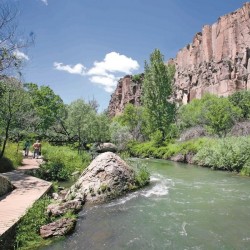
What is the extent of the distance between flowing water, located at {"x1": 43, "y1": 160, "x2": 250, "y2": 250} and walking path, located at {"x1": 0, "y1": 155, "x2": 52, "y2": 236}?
1.49 m

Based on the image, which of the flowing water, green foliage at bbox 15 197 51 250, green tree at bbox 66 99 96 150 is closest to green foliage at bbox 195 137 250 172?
the flowing water

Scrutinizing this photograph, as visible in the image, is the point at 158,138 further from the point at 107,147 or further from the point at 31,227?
the point at 31,227

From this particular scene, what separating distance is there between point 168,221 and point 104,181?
174 inches

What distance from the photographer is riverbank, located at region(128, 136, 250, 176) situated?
73.6 feet

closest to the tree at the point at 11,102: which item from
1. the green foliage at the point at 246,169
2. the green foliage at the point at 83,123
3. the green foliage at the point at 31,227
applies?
the green foliage at the point at 31,227

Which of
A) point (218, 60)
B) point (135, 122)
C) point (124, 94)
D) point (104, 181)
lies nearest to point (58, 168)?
point (104, 181)

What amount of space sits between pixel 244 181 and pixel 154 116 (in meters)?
25.8

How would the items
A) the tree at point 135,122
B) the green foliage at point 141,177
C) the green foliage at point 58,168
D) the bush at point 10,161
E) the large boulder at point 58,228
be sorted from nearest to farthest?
the large boulder at point 58,228
the green foliage at point 141,177
the bush at point 10,161
the green foliage at point 58,168
the tree at point 135,122

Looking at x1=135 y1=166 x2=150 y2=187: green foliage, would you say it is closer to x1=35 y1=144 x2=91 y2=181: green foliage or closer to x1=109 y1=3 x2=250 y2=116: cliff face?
x1=35 y1=144 x2=91 y2=181: green foliage

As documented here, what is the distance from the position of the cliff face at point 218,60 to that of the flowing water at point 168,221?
71.1 meters

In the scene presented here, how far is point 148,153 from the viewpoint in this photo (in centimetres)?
3941

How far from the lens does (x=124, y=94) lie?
131375 millimetres

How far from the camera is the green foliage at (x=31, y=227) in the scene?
26.6ft

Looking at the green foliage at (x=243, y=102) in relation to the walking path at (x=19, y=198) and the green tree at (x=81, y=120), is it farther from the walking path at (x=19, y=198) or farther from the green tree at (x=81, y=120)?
the walking path at (x=19, y=198)
